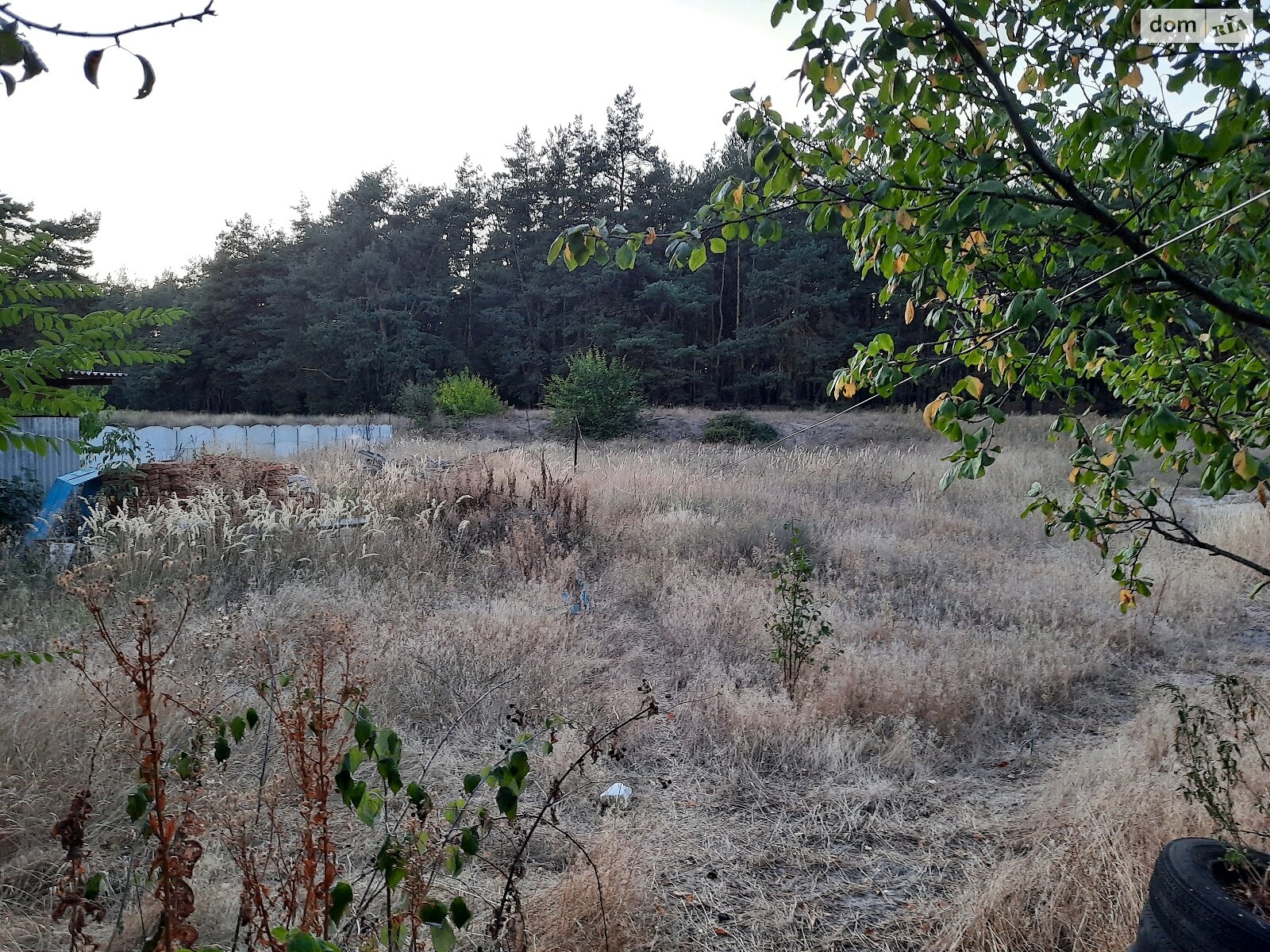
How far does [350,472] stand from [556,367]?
1009 inches

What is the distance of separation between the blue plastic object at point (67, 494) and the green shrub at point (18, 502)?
0.44 ft

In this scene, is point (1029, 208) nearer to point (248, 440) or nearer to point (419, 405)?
point (248, 440)

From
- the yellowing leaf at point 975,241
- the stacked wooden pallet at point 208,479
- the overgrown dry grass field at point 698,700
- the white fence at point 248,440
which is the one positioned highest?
the yellowing leaf at point 975,241

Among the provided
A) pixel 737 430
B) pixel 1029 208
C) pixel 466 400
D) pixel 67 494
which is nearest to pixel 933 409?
pixel 1029 208

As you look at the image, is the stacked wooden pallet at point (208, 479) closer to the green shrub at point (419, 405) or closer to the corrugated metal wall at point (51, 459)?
the corrugated metal wall at point (51, 459)

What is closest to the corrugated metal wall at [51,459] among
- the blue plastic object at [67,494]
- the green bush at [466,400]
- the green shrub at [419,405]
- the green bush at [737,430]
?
the blue plastic object at [67,494]

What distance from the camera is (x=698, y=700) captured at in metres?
4.41

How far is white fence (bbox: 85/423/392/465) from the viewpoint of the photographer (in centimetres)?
1369

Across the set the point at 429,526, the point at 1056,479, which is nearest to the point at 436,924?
the point at 429,526

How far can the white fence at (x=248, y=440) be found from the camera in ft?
44.9

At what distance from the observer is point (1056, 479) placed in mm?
13969

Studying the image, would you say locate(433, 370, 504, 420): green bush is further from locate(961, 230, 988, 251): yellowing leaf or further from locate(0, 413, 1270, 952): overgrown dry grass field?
locate(961, 230, 988, 251): yellowing leaf

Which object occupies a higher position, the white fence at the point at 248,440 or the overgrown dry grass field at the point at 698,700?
the white fence at the point at 248,440

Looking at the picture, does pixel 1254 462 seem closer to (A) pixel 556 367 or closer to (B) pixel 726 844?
(B) pixel 726 844
